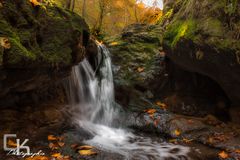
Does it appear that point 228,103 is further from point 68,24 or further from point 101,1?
point 101,1

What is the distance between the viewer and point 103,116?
6.45 metres

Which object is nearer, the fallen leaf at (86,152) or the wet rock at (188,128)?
the fallen leaf at (86,152)

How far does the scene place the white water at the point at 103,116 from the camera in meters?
4.54

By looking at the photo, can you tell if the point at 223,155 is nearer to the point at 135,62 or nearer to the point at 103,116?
the point at 103,116

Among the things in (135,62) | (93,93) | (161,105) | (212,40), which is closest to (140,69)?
(135,62)

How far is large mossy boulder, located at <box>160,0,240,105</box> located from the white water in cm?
202

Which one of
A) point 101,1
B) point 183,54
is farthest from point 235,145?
point 101,1

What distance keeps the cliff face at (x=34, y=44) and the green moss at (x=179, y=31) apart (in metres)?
2.60

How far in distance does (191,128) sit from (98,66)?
3882 millimetres

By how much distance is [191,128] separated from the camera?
561 centimetres

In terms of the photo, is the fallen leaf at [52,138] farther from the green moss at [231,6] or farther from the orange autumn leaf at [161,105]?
→ the green moss at [231,6]

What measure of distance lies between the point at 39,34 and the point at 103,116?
10.5 feet

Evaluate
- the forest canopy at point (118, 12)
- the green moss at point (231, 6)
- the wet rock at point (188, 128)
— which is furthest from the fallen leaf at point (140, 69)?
the forest canopy at point (118, 12)

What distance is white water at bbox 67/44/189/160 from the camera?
4539 mm
